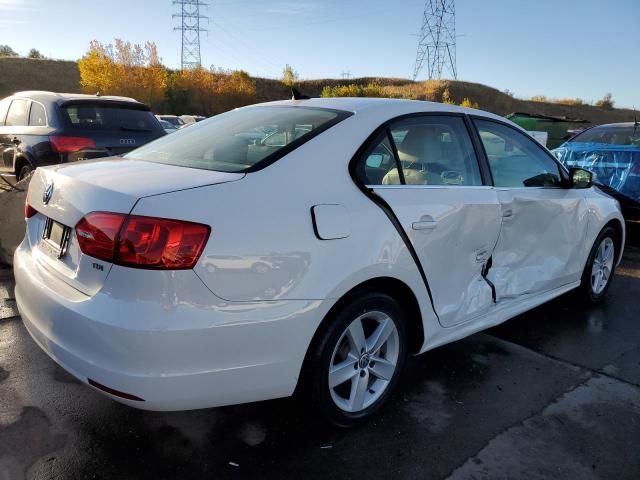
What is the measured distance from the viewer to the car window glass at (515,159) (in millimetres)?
3436

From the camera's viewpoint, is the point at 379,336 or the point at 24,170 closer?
the point at 379,336

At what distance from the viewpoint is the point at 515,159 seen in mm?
3705

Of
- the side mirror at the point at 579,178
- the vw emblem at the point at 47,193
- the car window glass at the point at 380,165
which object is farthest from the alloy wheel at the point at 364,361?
the side mirror at the point at 579,178

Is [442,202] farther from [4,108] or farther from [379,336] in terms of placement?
[4,108]

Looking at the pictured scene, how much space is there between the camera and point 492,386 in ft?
10.5

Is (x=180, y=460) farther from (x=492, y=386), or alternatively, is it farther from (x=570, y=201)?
(x=570, y=201)

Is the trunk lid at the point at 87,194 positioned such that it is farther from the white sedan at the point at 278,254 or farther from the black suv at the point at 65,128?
the black suv at the point at 65,128

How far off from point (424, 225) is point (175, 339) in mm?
1394

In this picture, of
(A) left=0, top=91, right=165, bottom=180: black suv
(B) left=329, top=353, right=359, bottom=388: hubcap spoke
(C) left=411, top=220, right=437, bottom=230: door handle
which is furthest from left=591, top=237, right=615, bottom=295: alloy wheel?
(A) left=0, top=91, right=165, bottom=180: black suv

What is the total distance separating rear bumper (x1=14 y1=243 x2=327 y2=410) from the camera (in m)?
1.93

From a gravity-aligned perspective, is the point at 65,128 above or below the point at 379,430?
above

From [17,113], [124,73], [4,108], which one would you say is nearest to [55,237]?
[17,113]

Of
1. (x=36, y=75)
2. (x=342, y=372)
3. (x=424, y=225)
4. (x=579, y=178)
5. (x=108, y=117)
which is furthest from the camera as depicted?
(x=36, y=75)

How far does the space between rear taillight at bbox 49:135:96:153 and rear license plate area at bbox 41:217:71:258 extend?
13.0 feet
